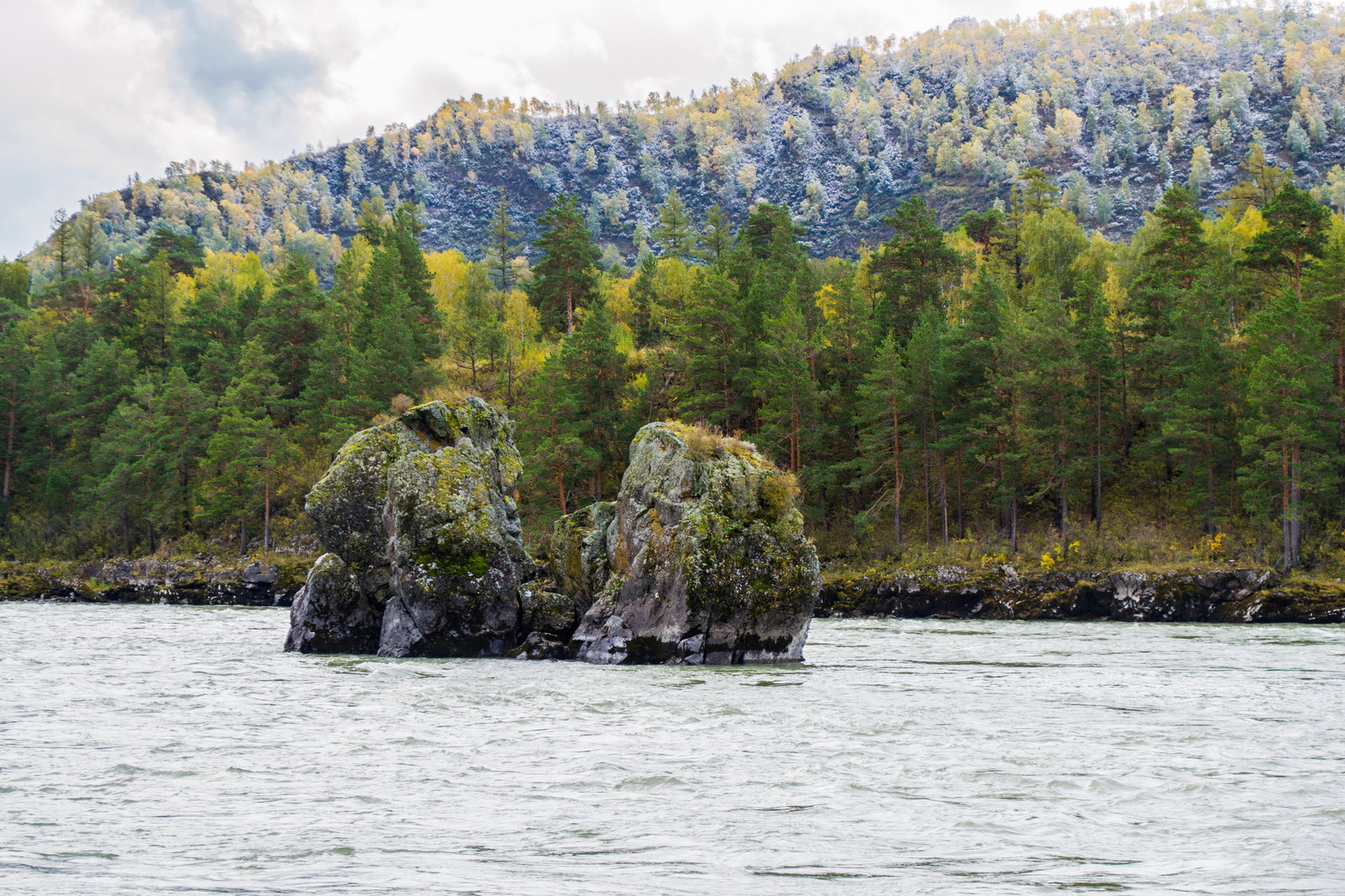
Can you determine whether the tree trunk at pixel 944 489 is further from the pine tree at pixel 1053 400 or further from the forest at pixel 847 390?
the pine tree at pixel 1053 400

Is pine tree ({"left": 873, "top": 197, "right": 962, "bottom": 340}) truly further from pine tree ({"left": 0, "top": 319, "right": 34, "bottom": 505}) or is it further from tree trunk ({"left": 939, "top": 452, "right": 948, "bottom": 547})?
pine tree ({"left": 0, "top": 319, "right": 34, "bottom": 505})

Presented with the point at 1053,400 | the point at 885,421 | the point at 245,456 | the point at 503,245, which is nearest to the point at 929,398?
the point at 885,421

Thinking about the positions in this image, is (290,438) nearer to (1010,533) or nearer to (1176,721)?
(1010,533)

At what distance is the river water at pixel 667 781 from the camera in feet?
26.8

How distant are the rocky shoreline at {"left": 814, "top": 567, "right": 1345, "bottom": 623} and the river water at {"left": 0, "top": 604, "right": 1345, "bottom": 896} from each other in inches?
900

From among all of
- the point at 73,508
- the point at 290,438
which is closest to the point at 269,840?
the point at 290,438

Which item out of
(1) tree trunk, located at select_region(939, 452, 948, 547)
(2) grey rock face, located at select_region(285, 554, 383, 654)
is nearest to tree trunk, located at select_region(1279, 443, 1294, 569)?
(1) tree trunk, located at select_region(939, 452, 948, 547)

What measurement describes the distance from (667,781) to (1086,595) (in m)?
42.7

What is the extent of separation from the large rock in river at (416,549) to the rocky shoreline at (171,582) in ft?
120

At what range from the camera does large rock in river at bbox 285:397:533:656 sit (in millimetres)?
26516

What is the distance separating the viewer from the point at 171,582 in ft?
213

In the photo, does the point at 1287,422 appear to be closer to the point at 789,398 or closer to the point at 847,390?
the point at 789,398

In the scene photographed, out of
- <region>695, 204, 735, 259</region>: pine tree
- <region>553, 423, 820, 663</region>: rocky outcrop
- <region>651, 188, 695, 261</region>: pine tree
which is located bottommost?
<region>553, 423, 820, 663</region>: rocky outcrop

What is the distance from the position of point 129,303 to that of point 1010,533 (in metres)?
89.1
